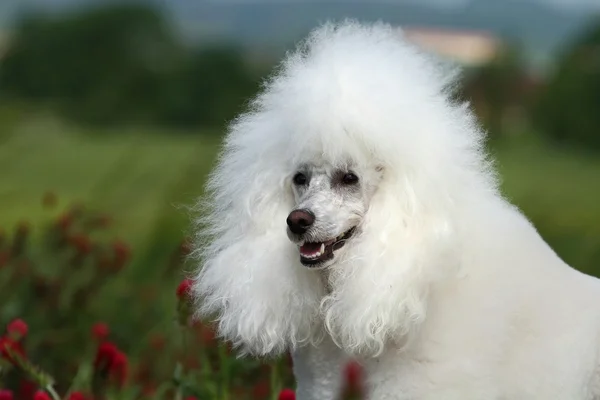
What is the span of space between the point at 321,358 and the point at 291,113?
738mm

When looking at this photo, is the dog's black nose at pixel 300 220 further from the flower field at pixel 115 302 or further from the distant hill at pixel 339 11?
the distant hill at pixel 339 11

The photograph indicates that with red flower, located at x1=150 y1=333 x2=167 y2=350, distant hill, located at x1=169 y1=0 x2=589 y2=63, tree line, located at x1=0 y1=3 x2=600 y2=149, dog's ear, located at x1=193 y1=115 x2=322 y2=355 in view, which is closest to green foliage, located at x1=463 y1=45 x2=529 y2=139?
tree line, located at x1=0 y1=3 x2=600 y2=149

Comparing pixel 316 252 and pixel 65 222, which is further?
A: pixel 65 222

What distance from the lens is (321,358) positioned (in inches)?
124

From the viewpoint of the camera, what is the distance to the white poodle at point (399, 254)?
9.53 feet

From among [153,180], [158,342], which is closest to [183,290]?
[158,342]

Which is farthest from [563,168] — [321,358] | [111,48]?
[111,48]

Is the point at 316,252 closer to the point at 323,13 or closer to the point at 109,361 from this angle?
the point at 109,361

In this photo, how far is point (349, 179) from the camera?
2992mm

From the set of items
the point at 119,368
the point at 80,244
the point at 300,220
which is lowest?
the point at 80,244

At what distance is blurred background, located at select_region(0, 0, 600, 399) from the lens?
14.8ft

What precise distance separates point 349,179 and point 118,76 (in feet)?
61.3

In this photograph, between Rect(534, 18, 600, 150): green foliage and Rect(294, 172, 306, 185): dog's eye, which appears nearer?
Rect(294, 172, 306, 185): dog's eye

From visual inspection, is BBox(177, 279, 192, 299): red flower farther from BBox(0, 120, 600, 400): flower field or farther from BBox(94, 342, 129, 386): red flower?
BBox(94, 342, 129, 386): red flower
